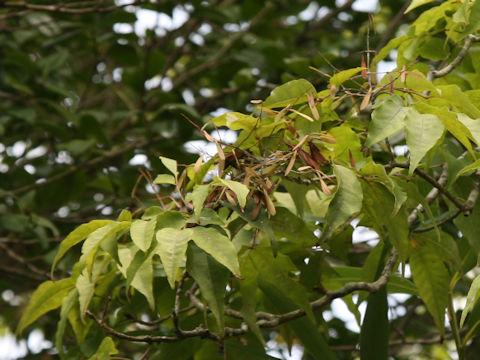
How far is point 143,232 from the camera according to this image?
0.87 metres

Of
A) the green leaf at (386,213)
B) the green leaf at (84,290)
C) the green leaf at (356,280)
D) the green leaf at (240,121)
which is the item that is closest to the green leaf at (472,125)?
the green leaf at (386,213)

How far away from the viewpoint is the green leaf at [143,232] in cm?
84

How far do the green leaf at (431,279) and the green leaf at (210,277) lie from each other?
356 mm

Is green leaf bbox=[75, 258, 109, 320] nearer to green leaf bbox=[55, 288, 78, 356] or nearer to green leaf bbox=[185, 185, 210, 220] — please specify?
green leaf bbox=[55, 288, 78, 356]

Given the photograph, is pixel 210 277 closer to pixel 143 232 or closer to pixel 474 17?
pixel 143 232

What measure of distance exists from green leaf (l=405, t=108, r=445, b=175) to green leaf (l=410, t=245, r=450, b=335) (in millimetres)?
281

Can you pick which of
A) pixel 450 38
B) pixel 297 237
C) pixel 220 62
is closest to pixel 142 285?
pixel 297 237

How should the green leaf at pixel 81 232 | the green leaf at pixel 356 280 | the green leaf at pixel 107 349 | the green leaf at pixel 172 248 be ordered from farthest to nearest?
the green leaf at pixel 356 280 < the green leaf at pixel 107 349 < the green leaf at pixel 81 232 < the green leaf at pixel 172 248

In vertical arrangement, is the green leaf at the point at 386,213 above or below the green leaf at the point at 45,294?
above

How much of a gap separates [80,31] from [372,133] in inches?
60.6

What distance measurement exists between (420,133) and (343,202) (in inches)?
4.7

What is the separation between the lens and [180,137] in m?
2.03

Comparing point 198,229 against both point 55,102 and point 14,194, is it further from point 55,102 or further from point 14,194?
point 55,102

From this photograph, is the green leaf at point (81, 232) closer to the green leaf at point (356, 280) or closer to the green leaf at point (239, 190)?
the green leaf at point (239, 190)
